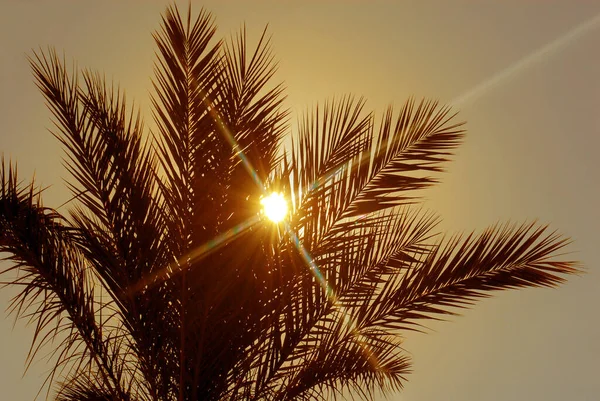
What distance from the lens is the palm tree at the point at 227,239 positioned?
150 inches

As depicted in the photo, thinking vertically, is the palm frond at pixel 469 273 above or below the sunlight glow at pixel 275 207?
below

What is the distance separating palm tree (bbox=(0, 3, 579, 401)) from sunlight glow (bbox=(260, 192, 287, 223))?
1 cm

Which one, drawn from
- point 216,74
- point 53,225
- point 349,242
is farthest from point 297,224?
point 53,225

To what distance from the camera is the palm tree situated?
3.82 m

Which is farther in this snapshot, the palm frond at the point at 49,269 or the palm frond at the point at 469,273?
the palm frond at the point at 469,273

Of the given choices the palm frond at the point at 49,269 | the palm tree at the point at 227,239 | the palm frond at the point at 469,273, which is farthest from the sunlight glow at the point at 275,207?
the palm frond at the point at 49,269

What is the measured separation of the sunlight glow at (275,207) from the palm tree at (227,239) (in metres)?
0.01

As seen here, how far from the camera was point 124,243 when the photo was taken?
3.78 m

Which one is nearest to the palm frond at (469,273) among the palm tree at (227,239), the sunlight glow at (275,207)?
the palm tree at (227,239)

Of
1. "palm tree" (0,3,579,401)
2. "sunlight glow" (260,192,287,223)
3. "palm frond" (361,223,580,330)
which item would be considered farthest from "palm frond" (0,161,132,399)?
"palm frond" (361,223,580,330)

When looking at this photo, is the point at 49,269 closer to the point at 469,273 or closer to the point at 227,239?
the point at 227,239

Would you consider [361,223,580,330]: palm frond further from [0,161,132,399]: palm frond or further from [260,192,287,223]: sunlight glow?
[0,161,132,399]: palm frond

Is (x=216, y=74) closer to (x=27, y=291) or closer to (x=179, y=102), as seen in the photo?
(x=179, y=102)

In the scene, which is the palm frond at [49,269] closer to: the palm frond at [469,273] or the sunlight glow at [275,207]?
the sunlight glow at [275,207]
